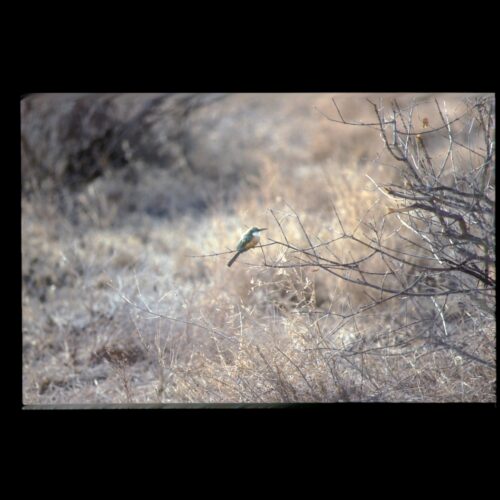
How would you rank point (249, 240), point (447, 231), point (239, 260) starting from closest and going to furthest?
1. point (447, 231)
2. point (249, 240)
3. point (239, 260)

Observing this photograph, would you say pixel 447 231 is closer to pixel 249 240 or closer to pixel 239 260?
pixel 249 240

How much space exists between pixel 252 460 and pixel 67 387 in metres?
2.50

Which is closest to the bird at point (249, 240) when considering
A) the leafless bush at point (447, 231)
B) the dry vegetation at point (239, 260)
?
the dry vegetation at point (239, 260)

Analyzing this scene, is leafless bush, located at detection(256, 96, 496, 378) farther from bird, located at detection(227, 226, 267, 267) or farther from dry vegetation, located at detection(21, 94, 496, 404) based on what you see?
bird, located at detection(227, 226, 267, 267)

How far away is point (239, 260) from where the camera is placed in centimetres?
576

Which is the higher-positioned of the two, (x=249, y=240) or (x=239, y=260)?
(x=239, y=260)

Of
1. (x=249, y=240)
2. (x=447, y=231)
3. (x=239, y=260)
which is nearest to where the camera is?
(x=447, y=231)

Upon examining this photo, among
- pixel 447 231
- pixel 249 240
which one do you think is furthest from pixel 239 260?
pixel 447 231

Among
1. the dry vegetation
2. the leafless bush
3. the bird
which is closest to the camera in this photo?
the leafless bush

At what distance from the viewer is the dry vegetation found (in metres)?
3.76

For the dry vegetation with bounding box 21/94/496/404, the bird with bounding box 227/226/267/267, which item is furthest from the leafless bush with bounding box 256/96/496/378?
the bird with bounding box 227/226/267/267

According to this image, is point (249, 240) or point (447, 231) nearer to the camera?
point (447, 231)

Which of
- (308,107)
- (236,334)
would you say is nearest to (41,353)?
(236,334)
